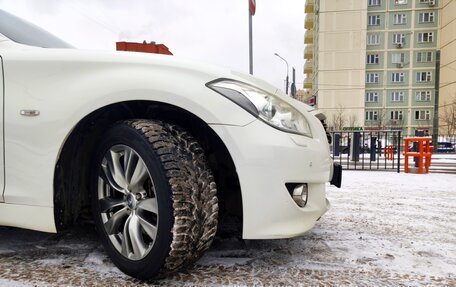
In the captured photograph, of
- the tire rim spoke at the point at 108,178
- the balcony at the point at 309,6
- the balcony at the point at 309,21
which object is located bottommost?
the tire rim spoke at the point at 108,178

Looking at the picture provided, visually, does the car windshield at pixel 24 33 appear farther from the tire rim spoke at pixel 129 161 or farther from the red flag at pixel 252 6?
the red flag at pixel 252 6

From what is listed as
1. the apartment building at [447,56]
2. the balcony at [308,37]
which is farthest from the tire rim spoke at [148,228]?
the balcony at [308,37]

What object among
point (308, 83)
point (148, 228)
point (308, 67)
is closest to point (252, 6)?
point (148, 228)

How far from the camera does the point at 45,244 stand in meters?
2.50

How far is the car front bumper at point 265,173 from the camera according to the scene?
1.82 m

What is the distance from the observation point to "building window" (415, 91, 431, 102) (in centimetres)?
4447

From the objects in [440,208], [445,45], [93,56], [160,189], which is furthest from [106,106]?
[445,45]

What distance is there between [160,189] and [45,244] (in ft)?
4.24

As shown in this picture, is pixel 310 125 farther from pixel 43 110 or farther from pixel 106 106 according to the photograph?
pixel 43 110

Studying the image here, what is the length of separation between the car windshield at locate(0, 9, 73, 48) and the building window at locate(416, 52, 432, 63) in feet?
164

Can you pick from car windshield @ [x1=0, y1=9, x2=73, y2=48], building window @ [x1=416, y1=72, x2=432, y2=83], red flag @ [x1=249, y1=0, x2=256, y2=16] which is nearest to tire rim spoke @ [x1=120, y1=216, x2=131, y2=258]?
car windshield @ [x1=0, y1=9, x2=73, y2=48]

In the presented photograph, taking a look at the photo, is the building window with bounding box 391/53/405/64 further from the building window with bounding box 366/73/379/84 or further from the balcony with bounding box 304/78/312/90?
the balcony with bounding box 304/78/312/90

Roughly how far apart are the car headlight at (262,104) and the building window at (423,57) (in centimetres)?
4992

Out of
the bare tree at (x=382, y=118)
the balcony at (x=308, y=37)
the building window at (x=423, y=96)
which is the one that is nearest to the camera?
the bare tree at (x=382, y=118)
